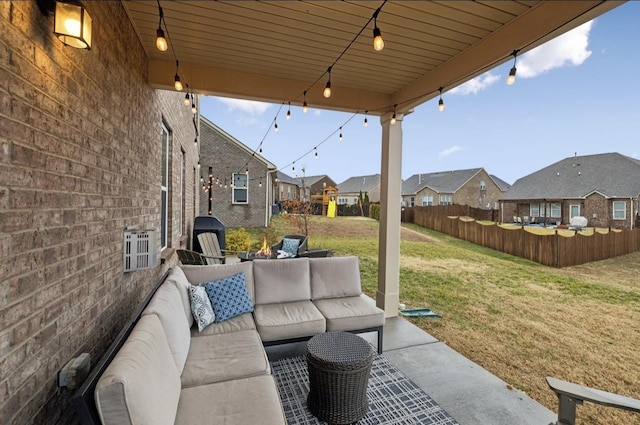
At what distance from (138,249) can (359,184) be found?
111ft

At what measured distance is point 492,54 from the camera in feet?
8.91

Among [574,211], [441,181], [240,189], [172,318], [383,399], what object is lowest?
[383,399]

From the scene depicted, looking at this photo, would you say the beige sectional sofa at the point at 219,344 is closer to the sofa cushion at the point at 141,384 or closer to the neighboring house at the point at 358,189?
the sofa cushion at the point at 141,384

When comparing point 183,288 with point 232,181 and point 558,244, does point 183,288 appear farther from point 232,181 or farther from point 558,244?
point 558,244

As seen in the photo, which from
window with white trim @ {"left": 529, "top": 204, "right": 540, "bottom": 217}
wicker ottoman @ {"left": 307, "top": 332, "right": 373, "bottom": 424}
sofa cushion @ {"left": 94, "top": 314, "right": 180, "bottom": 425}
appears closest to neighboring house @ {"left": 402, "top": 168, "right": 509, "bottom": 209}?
window with white trim @ {"left": 529, "top": 204, "right": 540, "bottom": 217}

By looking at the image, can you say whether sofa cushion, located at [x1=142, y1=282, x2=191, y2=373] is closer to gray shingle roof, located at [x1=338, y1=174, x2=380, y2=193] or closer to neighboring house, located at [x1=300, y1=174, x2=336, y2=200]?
gray shingle roof, located at [x1=338, y1=174, x2=380, y2=193]

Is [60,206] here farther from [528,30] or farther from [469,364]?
[469,364]

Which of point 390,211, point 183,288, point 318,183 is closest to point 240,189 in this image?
point 390,211

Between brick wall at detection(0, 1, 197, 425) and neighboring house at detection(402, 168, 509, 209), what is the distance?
26180mm

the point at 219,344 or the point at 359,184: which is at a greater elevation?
the point at 359,184

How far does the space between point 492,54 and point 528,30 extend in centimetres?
36

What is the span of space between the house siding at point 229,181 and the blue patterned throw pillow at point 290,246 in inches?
225

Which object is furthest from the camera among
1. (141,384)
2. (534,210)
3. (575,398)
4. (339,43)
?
(534,210)

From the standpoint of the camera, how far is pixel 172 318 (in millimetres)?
2100
